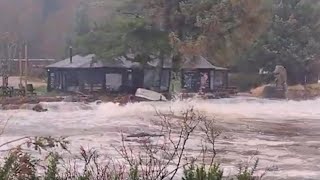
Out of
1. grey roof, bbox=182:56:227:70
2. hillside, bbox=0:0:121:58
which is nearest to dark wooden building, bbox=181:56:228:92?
grey roof, bbox=182:56:227:70

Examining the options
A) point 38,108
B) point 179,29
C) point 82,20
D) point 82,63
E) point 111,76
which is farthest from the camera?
point 82,20

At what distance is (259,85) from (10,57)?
1812 centimetres

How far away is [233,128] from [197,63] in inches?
706

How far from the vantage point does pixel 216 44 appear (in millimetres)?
31875

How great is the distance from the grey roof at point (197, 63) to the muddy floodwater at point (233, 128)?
11.9ft

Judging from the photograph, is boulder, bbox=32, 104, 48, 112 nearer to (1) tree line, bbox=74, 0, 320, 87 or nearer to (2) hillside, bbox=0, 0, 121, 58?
(1) tree line, bbox=74, 0, 320, 87

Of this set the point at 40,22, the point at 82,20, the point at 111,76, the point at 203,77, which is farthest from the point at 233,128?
the point at 40,22

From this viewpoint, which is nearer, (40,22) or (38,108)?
(38,108)

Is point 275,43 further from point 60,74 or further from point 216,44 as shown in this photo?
point 60,74

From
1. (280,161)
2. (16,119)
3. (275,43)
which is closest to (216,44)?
(275,43)

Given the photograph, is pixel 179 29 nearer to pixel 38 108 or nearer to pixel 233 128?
pixel 38 108

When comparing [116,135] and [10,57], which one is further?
[10,57]

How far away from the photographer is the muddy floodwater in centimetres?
1155

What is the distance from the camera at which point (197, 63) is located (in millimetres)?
35844
